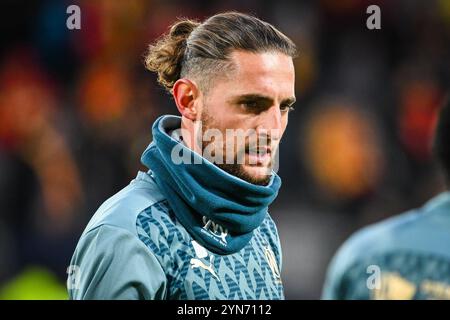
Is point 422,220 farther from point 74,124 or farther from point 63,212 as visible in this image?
point 74,124

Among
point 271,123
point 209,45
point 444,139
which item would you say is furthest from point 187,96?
point 444,139

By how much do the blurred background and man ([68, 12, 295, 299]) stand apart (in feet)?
10.2

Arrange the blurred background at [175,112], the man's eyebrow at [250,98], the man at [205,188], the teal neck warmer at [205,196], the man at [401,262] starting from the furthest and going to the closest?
the blurred background at [175,112]
the man's eyebrow at [250,98]
the teal neck warmer at [205,196]
the man at [205,188]
the man at [401,262]

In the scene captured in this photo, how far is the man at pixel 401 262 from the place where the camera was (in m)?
2.19

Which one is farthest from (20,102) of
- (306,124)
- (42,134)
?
(306,124)

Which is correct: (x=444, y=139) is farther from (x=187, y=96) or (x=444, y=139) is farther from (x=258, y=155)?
(x=187, y=96)

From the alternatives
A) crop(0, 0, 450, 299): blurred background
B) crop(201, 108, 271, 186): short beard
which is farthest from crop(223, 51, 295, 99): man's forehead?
crop(0, 0, 450, 299): blurred background

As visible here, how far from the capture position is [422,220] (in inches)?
89.7

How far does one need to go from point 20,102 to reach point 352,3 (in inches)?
107

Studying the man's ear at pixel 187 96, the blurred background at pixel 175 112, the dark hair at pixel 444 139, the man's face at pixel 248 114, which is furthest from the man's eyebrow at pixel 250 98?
the blurred background at pixel 175 112

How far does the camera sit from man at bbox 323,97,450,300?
7.20ft

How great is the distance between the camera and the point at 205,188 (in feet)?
8.27

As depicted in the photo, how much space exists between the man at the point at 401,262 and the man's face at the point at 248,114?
1.49ft

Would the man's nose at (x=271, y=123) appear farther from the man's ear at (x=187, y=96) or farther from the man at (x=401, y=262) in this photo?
the man at (x=401, y=262)
